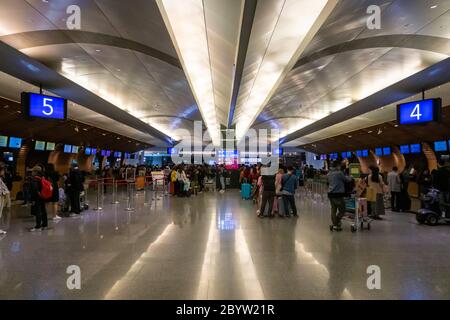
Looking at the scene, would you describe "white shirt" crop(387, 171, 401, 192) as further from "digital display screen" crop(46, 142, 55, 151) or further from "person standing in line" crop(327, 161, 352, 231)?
"digital display screen" crop(46, 142, 55, 151)

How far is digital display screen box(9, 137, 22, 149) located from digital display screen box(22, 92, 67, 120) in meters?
8.86

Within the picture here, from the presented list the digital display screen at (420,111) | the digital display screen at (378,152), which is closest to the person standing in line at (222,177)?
the digital display screen at (378,152)

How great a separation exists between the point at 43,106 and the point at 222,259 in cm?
599

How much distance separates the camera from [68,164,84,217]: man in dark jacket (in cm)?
1052

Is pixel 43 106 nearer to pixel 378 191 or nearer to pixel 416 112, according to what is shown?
pixel 378 191

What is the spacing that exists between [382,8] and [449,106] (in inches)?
312

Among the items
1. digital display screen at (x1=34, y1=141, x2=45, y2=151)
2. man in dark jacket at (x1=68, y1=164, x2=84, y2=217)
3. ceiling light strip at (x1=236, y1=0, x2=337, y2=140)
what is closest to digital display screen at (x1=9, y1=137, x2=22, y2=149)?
digital display screen at (x1=34, y1=141, x2=45, y2=151)

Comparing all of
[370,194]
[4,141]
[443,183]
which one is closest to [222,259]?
[370,194]

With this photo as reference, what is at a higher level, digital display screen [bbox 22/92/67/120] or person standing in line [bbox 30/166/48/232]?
digital display screen [bbox 22/92/67/120]

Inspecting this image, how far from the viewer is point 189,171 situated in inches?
781

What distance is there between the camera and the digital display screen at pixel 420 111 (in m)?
8.31

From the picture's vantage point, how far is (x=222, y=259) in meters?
5.52

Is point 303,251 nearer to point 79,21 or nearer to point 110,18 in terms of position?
point 110,18

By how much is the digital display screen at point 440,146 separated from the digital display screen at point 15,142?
20.2 m
